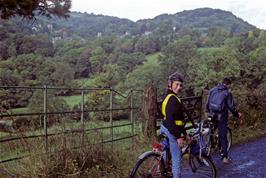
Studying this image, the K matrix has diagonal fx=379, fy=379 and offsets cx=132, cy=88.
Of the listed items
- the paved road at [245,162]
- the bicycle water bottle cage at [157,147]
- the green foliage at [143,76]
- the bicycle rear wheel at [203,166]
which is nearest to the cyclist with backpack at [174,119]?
the bicycle water bottle cage at [157,147]

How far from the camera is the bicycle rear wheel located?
6562 mm

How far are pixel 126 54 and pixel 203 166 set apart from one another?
82743 millimetres

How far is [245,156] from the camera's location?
941 centimetres

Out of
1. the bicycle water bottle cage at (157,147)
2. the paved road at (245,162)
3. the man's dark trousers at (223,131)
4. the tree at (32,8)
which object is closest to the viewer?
the bicycle water bottle cage at (157,147)

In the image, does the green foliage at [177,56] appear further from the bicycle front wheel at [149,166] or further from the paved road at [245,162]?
the bicycle front wheel at [149,166]

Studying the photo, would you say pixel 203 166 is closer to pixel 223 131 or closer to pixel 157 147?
pixel 157 147

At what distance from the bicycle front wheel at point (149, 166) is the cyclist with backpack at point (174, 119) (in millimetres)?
225

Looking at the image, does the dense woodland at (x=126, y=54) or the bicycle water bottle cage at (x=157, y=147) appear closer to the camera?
the bicycle water bottle cage at (x=157, y=147)

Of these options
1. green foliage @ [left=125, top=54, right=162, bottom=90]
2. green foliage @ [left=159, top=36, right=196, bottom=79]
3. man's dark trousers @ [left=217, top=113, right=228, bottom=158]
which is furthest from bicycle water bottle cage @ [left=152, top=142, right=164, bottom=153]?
green foliage @ [left=159, top=36, right=196, bottom=79]

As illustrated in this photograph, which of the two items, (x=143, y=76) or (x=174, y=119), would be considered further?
(x=143, y=76)

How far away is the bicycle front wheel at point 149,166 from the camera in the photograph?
5.46 m

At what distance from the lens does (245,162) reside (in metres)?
8.69

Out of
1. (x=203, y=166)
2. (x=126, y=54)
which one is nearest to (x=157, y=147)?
(x=203, y=166)

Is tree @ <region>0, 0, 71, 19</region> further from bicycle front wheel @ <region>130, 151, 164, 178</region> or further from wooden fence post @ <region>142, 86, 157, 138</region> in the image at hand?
bicycle front wheel @ <region>130, 151, 164, 178</region>
